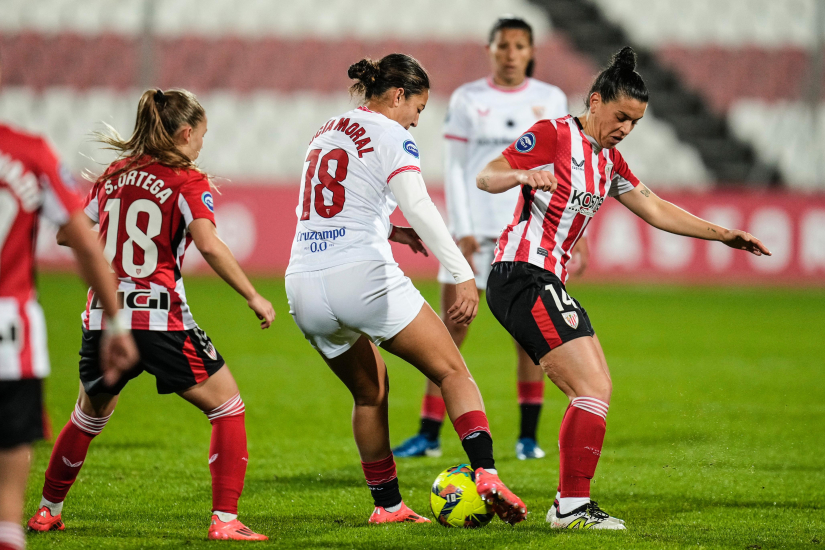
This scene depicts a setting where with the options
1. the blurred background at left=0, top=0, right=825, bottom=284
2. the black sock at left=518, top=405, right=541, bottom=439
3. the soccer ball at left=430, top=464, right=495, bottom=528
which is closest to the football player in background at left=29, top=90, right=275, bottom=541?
the soccer ball at left=430, top=464, right=495, bottom=528

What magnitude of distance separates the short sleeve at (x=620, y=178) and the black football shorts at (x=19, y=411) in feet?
8.56

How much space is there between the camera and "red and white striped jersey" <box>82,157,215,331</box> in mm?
3645

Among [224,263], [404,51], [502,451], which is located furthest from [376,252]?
[404,51]

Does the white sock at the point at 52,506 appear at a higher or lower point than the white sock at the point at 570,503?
lower

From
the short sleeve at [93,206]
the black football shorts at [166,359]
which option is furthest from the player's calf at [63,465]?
the short sleeve at [93,206]

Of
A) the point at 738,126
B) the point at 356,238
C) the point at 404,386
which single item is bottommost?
the point at 404,386

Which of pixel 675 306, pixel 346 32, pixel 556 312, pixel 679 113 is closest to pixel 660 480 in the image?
pixel 556 312

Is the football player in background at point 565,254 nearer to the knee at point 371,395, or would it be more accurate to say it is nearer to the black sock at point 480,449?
the black sock at point 480,449

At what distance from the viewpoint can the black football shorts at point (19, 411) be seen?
2.68m

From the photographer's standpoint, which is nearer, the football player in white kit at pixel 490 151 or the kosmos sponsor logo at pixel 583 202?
the kosmos sponsor logo at pixel 583 202

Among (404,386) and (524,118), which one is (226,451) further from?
(404,386)

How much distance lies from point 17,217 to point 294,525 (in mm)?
1925

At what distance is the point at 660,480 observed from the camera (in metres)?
5.24

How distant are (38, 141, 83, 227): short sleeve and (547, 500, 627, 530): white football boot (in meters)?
2.28
